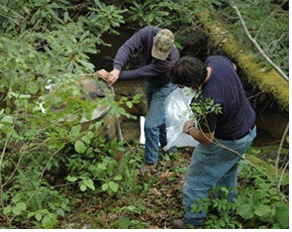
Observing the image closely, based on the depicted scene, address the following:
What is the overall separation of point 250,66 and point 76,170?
221 centimetres

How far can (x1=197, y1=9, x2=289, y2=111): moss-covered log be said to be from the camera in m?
4.92

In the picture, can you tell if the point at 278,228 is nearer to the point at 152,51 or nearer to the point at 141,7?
the point at 152,51

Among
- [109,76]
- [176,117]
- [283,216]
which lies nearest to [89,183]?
[109,76]

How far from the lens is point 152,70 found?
4.70m

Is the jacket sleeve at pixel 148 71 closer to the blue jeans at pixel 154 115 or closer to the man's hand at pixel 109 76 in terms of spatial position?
the man's hand at pixel 109 76

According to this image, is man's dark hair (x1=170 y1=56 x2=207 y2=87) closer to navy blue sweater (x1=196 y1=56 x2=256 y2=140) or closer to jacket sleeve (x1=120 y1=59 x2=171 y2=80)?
navy blue sweater (x1=196 y1=56 x2=256 y2=140)

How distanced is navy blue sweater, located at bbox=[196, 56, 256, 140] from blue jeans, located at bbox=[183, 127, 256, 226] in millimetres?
84

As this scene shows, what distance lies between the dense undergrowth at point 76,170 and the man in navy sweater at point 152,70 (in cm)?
28

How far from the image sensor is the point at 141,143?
5.88m

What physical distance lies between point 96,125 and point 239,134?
1.19 metres

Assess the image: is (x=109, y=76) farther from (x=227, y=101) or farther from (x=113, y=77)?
(x=227, y=101)

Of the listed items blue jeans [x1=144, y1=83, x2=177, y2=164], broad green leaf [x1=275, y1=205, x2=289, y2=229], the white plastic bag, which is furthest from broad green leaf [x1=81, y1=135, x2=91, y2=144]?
the white plastic bag

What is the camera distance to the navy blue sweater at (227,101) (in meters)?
3.43

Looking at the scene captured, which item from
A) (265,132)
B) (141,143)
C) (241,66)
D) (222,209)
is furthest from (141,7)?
(265,132)
